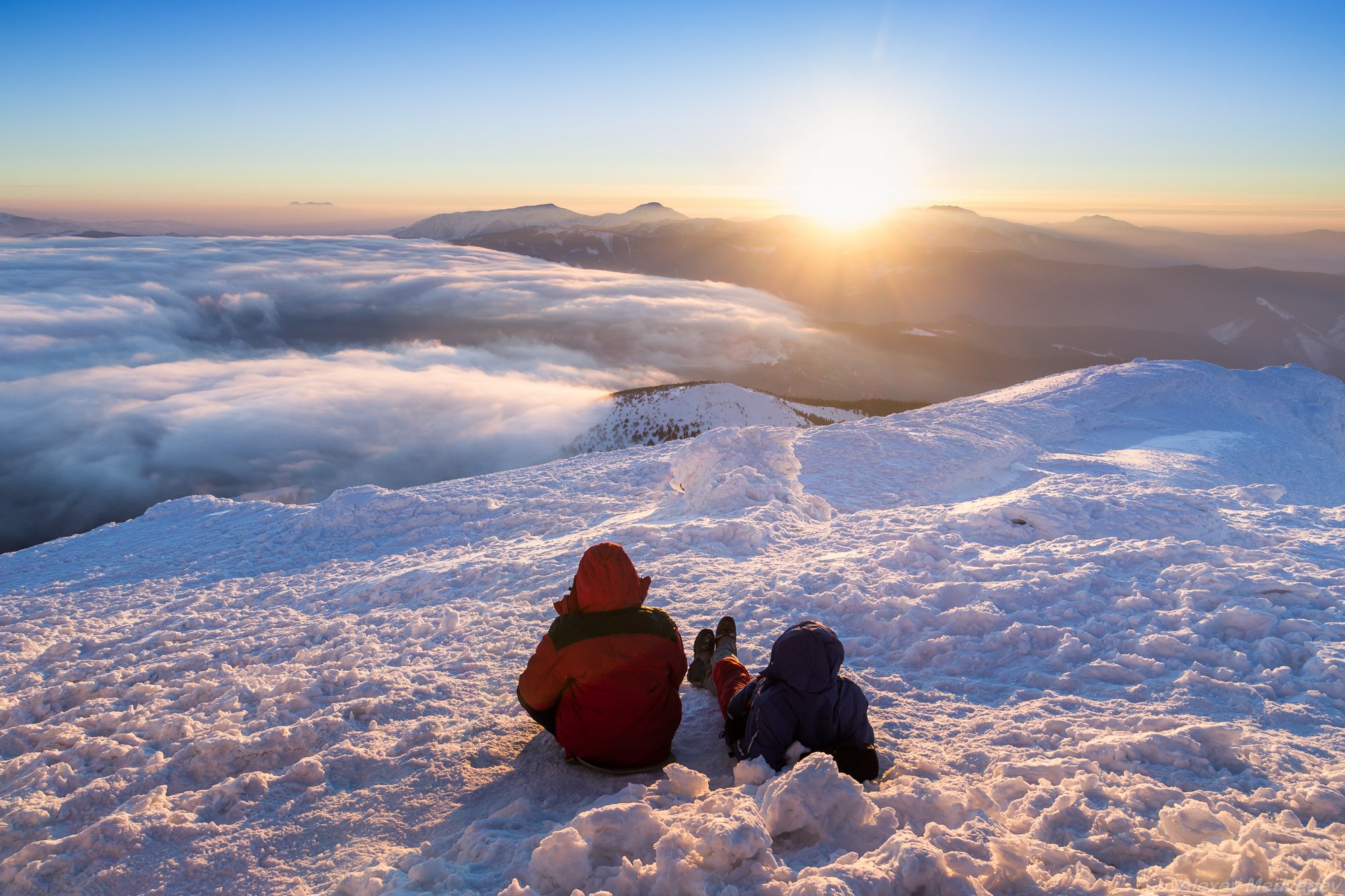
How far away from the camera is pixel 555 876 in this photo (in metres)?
2.83

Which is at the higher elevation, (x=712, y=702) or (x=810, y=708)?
(x=810, y=708)

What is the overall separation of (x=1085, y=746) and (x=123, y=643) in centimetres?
840

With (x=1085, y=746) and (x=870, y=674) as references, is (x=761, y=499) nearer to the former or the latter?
(x=870, y=674)

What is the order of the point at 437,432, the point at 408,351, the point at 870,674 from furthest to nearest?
the point at 408,351 < the point at 437,432 < the point at 870,674

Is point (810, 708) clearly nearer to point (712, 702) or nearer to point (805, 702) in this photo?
point (805, 702)

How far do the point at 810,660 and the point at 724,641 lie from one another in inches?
68.0

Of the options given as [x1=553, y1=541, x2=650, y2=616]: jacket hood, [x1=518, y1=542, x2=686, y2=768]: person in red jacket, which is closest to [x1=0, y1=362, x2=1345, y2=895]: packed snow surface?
[x1=518, y1=542, x2=686, y2=768]: person in red jacket

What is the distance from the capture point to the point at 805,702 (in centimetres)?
368

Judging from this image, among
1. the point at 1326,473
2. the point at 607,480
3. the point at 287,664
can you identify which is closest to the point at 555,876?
the point at 287,664

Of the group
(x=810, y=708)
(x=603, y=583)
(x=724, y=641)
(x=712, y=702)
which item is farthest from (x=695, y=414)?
(x=810, y=708)

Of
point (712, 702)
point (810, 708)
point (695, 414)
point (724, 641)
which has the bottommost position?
point (695, 414)

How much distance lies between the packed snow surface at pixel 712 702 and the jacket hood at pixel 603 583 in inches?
37.0

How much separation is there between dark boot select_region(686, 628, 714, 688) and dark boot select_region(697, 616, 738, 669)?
0.10 feet

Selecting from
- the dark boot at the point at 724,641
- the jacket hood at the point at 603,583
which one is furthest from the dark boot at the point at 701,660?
the jacket hood at the point at 603,583
